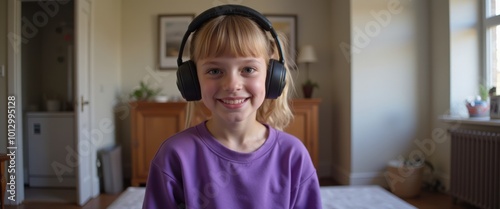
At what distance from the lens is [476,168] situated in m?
2.17

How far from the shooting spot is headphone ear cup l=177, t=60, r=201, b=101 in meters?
0.65

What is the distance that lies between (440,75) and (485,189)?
3.90 feet

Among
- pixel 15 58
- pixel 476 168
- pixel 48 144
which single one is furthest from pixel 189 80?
pixel 48 144

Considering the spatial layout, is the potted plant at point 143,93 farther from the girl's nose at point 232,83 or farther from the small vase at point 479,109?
the small vase at point 479,109

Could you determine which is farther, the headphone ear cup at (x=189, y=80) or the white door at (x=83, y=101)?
the white door at (x=83, y=101)

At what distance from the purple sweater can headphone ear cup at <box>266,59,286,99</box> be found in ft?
0.45

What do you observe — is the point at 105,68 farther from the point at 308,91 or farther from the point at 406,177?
the point at 406,177

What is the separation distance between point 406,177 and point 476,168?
580 mm

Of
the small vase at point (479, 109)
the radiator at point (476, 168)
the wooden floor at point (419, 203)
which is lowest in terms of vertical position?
the wooden floor at point (419, 203)

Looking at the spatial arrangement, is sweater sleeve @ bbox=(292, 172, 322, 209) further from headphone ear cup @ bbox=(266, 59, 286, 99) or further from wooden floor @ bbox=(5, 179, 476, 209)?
wooden floor @ bbox=(5, 179, 476, 209)

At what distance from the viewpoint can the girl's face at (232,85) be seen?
0.59 m

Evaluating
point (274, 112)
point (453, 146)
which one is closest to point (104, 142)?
point (274, 112)

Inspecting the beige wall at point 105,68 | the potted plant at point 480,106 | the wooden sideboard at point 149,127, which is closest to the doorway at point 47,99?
the beige wall at point 105,68

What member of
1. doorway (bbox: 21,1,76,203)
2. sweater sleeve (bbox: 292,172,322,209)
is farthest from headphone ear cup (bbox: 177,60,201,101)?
doorway (bbox: 21,1,76,203)
